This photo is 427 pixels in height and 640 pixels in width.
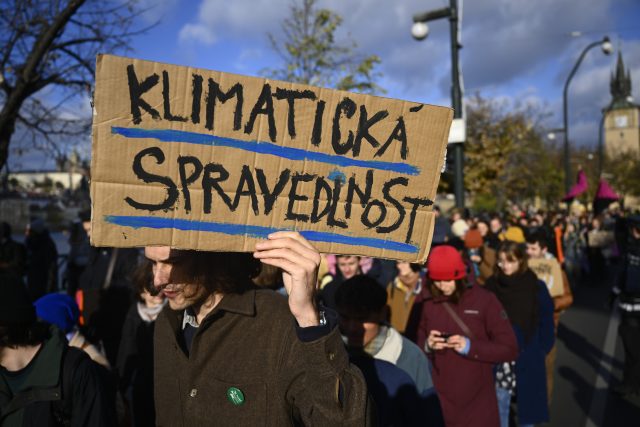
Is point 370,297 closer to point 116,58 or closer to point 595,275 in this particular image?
point 116,58

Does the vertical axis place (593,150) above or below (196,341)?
above

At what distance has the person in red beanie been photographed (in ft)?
11.7

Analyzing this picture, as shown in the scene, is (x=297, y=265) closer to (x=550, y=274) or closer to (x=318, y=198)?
(x=318, y=198)

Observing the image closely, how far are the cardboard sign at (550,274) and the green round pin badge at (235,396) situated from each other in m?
4.82

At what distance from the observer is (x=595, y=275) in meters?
15.6

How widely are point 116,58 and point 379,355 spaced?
183 cm

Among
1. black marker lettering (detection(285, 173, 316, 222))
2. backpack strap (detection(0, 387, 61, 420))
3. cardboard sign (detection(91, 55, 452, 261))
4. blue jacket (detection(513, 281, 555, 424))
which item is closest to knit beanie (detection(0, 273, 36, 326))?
backpack strap (detection(0, 387, 61, 420))

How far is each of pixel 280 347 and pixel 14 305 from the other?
1.39 metres

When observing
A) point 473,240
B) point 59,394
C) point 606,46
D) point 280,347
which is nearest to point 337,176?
point 280,347

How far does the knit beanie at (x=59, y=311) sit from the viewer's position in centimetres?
336

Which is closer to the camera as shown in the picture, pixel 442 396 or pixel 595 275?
pixel 442 396

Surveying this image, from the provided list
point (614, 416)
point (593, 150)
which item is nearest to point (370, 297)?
Answer: point (614, 416)

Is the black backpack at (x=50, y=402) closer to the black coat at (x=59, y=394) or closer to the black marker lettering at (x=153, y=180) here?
the black coat at (x=59, y=394)

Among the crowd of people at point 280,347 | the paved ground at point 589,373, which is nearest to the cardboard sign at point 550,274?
the crowd of people at point 280,347
